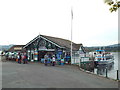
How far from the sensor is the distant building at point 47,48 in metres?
22.5

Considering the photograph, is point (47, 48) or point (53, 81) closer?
point (53, 81)

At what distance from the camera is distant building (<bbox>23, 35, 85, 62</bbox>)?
22520mm

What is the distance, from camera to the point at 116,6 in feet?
24.4

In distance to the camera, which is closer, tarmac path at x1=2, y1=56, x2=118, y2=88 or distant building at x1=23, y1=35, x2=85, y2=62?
tarmac path at x1=2, y1=56, x2=118, y2=88

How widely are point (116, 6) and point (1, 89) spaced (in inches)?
323

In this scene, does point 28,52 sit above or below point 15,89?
above

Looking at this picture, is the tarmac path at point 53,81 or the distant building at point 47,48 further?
the distant building at point 47,48

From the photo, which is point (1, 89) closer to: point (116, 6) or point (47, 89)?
point (47, 89)

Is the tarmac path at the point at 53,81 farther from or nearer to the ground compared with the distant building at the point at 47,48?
nearer to the ground

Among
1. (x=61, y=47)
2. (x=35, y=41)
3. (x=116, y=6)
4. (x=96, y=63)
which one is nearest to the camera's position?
(x=116, y=6)

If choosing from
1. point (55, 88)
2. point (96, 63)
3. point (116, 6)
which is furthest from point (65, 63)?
point (116, 6)

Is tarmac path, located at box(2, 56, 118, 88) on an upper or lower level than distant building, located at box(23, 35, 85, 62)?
lower

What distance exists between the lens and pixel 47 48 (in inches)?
945

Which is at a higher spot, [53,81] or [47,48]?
[47,48]
